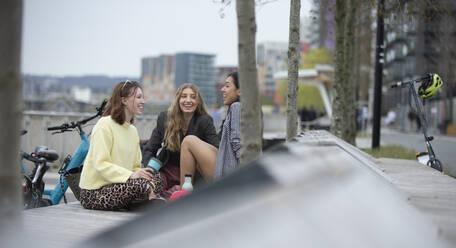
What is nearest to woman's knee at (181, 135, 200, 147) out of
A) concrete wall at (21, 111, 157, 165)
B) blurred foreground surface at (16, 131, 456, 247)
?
blurred foreground surface at (16, 131, 456, 247)

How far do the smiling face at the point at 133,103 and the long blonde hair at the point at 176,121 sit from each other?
1032mm

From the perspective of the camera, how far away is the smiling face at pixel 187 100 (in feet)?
19.2

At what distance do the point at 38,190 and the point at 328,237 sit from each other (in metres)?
3.88

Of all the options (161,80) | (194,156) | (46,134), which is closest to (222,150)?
(194,156)

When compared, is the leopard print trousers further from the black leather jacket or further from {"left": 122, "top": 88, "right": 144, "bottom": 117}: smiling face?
the black leather jacket

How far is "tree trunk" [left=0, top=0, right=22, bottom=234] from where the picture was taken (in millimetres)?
2156

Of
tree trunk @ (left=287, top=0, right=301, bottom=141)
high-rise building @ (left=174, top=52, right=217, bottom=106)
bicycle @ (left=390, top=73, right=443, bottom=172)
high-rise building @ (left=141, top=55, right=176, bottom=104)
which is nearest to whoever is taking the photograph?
tree trunk @ (left=287, top=0, right=301, bottom=141)

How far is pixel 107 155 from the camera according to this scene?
14.1 ft

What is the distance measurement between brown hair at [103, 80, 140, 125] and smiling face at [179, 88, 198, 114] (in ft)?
3.33

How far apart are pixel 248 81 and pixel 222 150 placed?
2.20 metres

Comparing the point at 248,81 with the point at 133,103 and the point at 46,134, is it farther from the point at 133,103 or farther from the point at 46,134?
the point at 46,134

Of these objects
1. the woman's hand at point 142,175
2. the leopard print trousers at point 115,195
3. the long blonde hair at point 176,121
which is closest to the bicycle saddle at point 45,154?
the long blonde hair at point 176,121

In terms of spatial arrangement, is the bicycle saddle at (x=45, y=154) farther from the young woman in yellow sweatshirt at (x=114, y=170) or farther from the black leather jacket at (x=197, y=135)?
the young woman in yellow sweatshirt at (x=114, y=170)

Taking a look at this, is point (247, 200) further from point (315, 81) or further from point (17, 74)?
point (315, 81)
